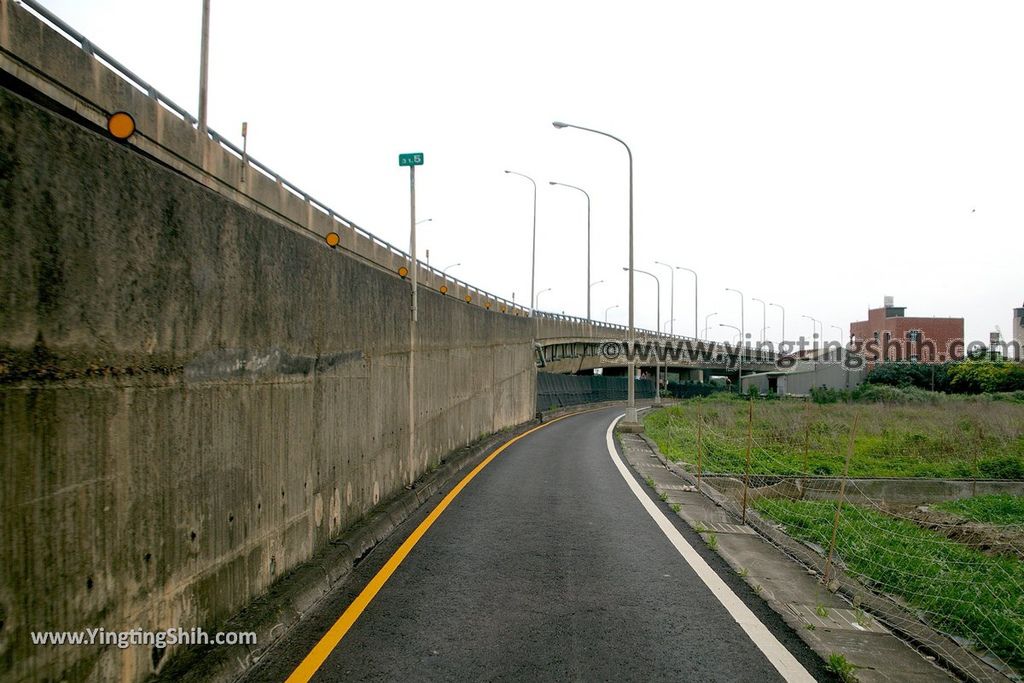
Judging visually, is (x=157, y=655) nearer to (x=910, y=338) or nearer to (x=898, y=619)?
(x=898, y=619)

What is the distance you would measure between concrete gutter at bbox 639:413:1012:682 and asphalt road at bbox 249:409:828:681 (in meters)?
0.93

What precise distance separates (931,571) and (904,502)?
12.0 m

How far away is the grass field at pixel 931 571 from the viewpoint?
24.2ft

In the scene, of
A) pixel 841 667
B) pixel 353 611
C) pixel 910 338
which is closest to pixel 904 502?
pixel 841 667

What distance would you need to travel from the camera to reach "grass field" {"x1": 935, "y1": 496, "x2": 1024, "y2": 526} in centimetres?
1672

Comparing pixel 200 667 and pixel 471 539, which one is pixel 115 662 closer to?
pixel 200 667

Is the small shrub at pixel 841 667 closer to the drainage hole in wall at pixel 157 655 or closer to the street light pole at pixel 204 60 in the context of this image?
the drainage hole in wall at pixel 157 655

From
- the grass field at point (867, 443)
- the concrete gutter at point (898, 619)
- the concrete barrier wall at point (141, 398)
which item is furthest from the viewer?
the grass field at point (867, 443)

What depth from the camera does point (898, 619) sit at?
245 inches

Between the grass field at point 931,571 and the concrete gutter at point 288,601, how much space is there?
5.61 meters

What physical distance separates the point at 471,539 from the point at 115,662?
17.6 feet

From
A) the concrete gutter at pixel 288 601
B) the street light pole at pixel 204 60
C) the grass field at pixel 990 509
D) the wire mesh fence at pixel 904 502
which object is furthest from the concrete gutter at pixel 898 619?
the street light pole at pixel 204 60

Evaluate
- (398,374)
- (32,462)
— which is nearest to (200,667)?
(32,462)

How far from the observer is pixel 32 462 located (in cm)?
329
